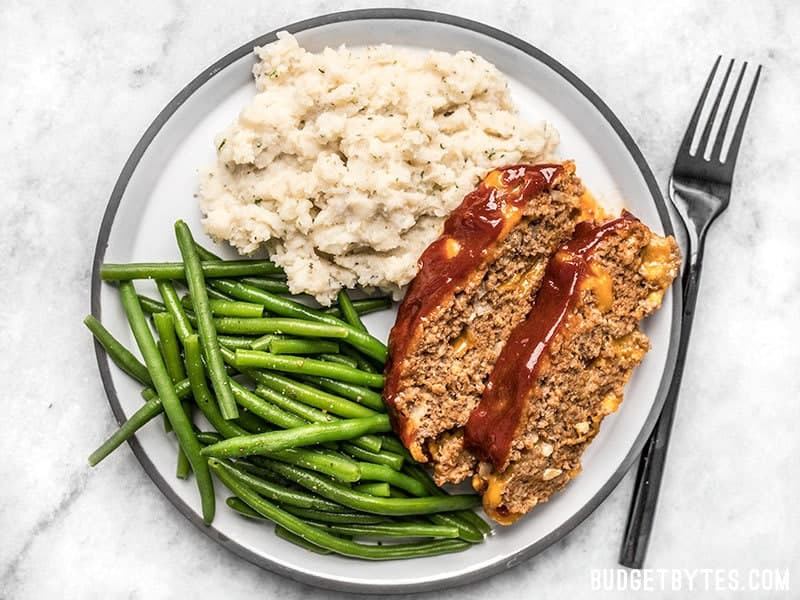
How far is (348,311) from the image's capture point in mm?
4125

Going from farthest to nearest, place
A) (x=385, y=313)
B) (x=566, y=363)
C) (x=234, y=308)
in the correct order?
1. (x=385, y=313)
2. (x=234, y=308)
3. (x=566, y=363)

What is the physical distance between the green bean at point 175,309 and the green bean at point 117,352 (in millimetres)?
287

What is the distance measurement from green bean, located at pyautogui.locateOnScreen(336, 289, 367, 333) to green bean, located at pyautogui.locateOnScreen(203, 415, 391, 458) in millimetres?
485

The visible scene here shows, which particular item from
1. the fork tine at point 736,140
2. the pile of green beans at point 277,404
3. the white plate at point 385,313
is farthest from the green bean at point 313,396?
the fork tine at point 736,140

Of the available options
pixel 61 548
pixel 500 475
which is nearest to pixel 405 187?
pixel 500 475

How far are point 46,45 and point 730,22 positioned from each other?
→ 12.9ft

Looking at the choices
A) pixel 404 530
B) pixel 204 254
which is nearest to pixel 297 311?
pixel 204 254

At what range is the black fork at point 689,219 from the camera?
4.36 metres

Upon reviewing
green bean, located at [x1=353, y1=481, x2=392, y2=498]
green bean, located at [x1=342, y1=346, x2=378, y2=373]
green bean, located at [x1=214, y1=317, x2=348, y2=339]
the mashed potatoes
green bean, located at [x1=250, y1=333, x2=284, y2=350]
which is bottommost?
green bean, located at [x1=353, y1=481, x2=392, y2=498]

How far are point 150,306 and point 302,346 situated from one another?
850 millimetres

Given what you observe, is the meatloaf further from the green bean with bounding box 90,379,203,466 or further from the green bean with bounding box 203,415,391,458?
the green bean with bounding box 90,379,203,466

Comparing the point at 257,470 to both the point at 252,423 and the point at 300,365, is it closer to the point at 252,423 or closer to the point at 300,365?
the point at 252,423

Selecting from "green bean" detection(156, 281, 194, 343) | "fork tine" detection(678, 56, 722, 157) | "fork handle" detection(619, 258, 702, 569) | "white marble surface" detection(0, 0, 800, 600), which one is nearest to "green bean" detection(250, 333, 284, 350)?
"green bean" detection(156, 281, 194, 343)

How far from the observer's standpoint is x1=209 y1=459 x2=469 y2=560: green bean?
13.3 ft
